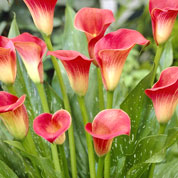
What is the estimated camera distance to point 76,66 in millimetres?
430

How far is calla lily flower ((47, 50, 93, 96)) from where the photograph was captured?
0.41 m

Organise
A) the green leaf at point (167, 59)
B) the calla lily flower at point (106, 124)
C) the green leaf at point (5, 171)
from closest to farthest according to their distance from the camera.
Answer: the calla lily flower at point (106, 124), the green leaf at point (5, 171), the green leaf at point (167, 59)

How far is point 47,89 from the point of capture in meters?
0.60

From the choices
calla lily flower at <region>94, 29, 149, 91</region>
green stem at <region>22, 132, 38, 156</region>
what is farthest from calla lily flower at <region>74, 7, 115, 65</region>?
green stem at <region>22, 132, 38, 156</region>

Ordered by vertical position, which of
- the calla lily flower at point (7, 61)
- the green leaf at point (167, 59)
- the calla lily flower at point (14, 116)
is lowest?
the green leaf at point (167, 59)

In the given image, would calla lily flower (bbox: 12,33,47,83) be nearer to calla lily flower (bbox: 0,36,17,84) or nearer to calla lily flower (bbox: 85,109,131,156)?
calla lily flower (bbox: 0,36,17,84)

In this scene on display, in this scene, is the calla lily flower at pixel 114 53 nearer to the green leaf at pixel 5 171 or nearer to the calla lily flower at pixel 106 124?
the calla lily flower at pixel 106 124

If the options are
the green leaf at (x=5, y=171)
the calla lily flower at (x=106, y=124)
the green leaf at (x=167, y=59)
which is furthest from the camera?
the green leaf at (x=167, y=59)

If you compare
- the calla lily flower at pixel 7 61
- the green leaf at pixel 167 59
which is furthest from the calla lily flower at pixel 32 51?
the green leaf at pixel 167 59

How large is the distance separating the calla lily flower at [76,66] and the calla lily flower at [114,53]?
19 millimetres

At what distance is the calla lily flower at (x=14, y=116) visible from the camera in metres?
0.42

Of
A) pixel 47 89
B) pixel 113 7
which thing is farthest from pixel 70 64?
pixel 113 7

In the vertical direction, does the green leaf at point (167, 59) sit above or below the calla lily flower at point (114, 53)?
below

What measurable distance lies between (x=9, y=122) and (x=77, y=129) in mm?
195
